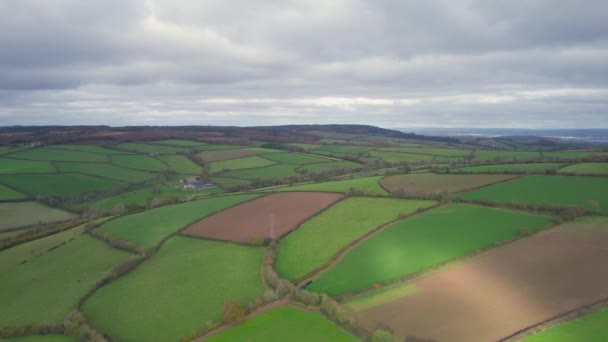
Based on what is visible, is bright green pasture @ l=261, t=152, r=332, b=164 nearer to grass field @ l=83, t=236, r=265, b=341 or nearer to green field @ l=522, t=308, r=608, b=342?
grass field @ l=83, t=236, r=265, b=341

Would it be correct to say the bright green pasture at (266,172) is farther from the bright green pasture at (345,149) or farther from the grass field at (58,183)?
the bright green pasture at (345,149)

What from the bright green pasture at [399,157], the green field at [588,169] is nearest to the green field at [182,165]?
the bright green pasture at [399,157]

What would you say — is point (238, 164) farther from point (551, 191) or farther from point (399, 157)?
point (551, 191)

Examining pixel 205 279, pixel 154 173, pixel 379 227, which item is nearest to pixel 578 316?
pixel 379 227

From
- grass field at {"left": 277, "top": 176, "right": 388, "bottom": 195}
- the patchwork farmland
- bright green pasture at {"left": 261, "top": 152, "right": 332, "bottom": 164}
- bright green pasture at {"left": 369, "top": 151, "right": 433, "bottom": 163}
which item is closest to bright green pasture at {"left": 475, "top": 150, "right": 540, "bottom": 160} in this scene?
bright green pasture at {"left": 369, "top": 151, "right": 433, "bottom": 163}

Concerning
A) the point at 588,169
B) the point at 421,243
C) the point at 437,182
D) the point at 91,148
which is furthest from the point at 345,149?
the point at 421,243

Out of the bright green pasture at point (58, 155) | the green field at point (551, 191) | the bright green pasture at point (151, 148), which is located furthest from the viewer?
the bright green pasture at point (151, 148)
